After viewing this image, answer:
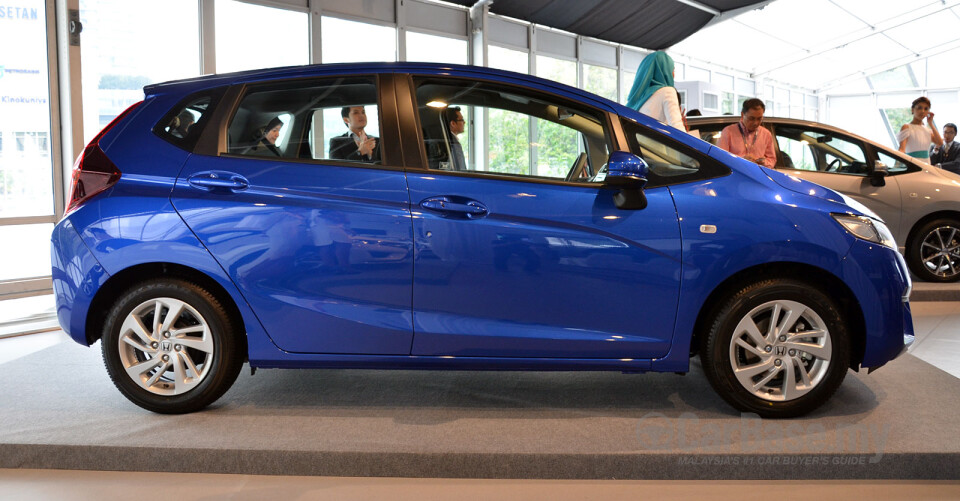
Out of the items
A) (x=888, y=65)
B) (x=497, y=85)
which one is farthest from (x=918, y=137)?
(x=888, y=65)

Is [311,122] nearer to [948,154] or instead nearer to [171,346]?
[171,346]

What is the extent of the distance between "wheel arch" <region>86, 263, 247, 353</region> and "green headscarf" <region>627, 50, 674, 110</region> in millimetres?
2742

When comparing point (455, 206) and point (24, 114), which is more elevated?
point (24, 114)

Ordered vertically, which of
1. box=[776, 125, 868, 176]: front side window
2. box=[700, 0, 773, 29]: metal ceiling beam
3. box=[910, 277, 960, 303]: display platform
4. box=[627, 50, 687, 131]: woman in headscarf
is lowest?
box=[910, 277, 960, 303]: display platform

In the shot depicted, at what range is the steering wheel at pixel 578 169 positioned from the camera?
2947 millimetres

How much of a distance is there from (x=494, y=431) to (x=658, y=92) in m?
2.63

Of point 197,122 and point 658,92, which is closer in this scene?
point 197,122

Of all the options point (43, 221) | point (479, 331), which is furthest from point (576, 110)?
point (43, 221)

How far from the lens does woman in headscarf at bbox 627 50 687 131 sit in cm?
457

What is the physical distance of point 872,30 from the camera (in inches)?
800

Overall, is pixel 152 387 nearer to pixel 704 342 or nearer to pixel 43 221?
pixel 704 342

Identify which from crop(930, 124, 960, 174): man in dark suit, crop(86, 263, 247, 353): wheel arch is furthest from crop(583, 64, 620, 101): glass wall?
crop(86, 263, 247, 353): wheel arch

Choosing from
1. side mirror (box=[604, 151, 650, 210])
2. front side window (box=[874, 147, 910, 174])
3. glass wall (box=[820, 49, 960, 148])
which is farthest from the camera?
glass wall (box=[820, 49, 960, 148])

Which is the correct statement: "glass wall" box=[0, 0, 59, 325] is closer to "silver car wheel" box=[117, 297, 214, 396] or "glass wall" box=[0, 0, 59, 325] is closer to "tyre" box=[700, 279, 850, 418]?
"silver car wheel" box=[117, 297, 214, 396]
